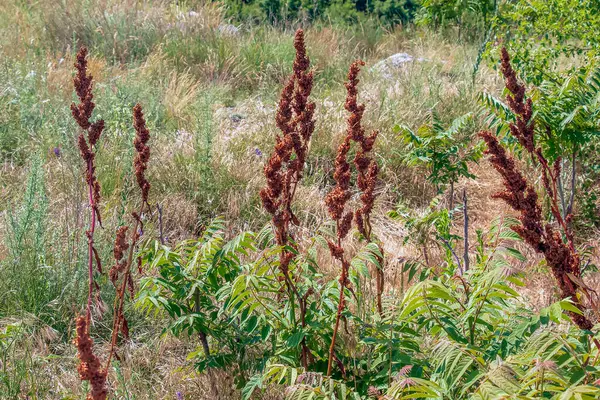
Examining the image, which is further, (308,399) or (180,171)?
(180,171)

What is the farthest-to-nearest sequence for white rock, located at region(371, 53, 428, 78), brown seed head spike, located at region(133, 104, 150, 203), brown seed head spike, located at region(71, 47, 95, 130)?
white rock, located at region(371, 53, 428, 78)
brown seed head spike, located at region(71, 47, 95, 130)
brown seed head spike, located at region(133, 104, 150, 203)

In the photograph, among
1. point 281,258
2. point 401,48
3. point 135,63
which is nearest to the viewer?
point 281,258

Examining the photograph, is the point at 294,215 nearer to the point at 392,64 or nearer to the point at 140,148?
→ the point at 140,148

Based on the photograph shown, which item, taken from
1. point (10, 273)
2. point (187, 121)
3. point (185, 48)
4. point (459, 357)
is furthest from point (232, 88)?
point (459, 357)

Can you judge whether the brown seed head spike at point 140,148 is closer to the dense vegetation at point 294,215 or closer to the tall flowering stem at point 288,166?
the dense vegetation at point 294,215

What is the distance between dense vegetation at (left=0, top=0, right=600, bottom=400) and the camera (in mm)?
2359

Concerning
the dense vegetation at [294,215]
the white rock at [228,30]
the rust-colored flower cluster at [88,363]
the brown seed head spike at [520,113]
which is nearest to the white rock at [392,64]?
the dense vegetation at [294,215]

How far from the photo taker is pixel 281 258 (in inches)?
103

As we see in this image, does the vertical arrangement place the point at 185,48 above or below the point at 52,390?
below

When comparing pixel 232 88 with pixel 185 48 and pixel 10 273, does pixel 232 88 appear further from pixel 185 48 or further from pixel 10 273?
pixel 10 273

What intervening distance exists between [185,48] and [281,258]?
6964mm

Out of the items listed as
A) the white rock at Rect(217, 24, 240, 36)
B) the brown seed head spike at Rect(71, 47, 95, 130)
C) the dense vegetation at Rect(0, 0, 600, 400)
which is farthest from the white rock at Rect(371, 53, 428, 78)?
the brown seed head spike at Rect(71, 47, 95, 130)

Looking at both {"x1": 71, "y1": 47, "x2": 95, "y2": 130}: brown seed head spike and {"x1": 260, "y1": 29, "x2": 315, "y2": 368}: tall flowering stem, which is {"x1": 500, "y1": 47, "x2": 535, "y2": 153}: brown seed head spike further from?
{"x1": 71, "y1": 47, "x2": 95, "y2": 130}: brown seed head spike

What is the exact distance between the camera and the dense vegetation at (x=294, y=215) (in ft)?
7.74
